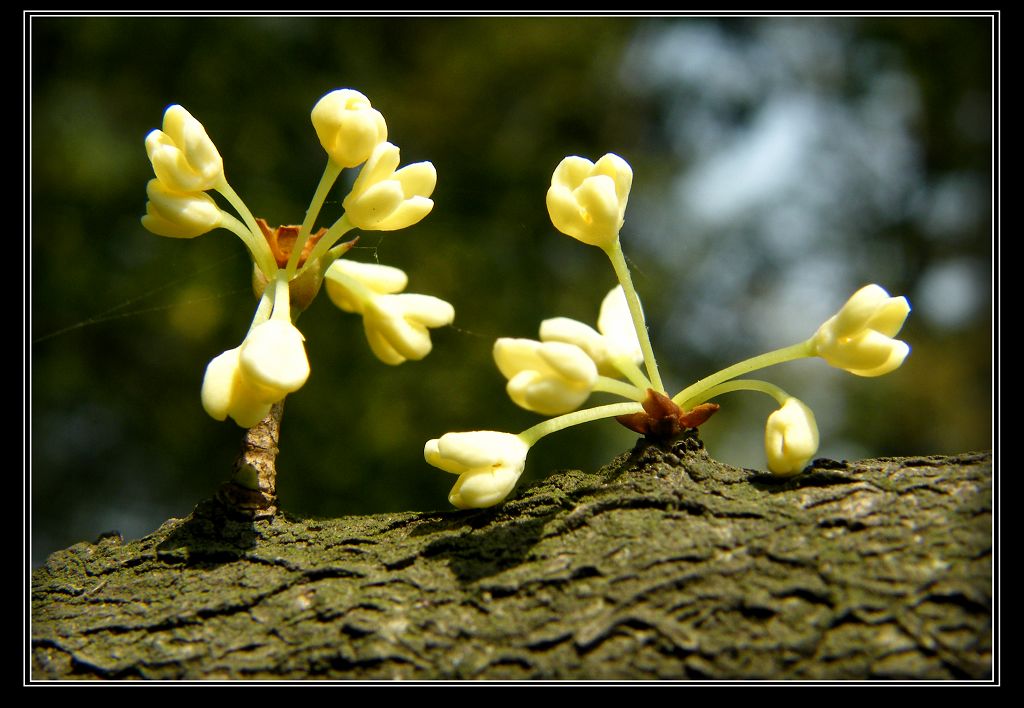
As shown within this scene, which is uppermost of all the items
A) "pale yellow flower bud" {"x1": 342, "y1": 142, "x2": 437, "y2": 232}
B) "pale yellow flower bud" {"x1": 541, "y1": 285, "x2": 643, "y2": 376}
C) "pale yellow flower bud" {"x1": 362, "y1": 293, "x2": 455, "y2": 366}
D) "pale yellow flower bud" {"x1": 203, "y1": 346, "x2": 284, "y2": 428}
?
"pale yellow flower bud" {"x1": 342, "y1": 142, "x2": 437, "y2": 232}

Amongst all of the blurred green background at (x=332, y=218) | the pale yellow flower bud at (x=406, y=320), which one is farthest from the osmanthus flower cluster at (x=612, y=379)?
the blurred green background at (x=332, y=218)

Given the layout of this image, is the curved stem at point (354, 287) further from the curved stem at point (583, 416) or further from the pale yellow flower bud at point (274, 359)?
the curved stem at point (583, 416)

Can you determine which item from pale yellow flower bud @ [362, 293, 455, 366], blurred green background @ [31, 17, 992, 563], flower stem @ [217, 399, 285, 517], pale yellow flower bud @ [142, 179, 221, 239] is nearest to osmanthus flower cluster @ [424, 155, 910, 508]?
pale yellow flower bud @ [362, 293, 455, 366]

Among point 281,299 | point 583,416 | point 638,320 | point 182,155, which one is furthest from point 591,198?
point 182,155

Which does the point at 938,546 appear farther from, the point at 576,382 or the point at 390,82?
the point at 390,82

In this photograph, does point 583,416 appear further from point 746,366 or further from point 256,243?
point 256,243

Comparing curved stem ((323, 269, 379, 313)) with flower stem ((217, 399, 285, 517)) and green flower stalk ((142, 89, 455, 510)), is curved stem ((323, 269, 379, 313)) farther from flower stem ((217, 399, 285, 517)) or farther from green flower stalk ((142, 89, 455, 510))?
flower stem ((217, 399, 285, 517))
